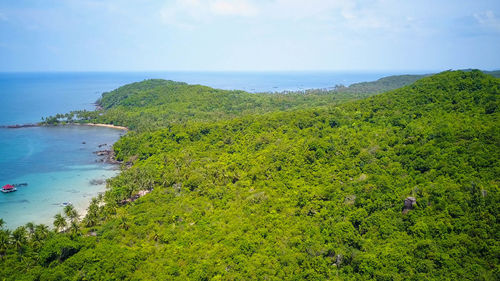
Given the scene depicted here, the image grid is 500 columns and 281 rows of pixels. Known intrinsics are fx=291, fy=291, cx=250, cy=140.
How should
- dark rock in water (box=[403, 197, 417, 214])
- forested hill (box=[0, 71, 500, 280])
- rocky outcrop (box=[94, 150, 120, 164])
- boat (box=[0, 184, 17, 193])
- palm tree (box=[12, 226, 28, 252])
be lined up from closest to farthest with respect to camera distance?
forested hill (box=[0, 71, 500, 280])
palm tree (box=[12, 226, 28, 252])
dark rock in water (box=[403, 197, 417, 214])
boat (box=[0, 184, 17, 193])
rocky outcrop (box=[94, 150, 120, 164])

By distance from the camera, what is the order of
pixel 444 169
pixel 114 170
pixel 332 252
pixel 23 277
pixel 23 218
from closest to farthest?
pixel 23 277 → pixel 332 252 → pixel 444 169 → pixel 23 218 → pixel 114 170

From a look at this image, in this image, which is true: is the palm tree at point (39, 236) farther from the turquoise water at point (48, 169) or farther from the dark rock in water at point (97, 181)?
the dark rock in water at point (97, 181)

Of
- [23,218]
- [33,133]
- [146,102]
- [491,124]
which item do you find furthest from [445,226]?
[146,102]

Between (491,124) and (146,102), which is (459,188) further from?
(146,102)

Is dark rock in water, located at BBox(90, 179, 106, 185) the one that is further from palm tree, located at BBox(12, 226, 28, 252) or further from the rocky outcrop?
palm tree, located at BBox(12, 226, 28, 252)

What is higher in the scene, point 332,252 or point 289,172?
point 289,172

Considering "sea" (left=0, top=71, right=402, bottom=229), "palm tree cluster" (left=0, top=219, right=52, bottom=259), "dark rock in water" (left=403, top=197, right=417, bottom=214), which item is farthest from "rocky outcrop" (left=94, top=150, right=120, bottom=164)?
"dark rock in water" (left=403, top=197, right=417, bottom=214)

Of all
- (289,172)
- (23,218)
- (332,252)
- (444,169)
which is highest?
(444,169)

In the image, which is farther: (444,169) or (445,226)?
(444,169)
